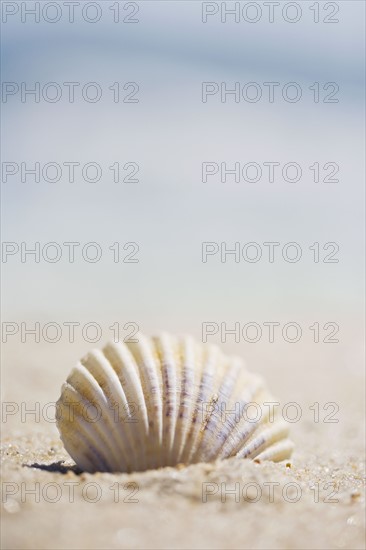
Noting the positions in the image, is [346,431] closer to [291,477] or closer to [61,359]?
[291,477]

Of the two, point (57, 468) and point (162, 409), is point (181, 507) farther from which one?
point (57, 468)

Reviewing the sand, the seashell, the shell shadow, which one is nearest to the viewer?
the sand

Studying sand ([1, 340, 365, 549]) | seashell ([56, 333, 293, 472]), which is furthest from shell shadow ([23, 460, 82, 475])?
seashell ([56, 333, 293, 472])

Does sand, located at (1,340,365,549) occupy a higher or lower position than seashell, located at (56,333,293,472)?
lower

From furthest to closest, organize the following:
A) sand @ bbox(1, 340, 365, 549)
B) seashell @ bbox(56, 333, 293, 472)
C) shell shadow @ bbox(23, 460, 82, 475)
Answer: shell shadow @ bbox(23, 460, 82, 475) → seashell @ bbox(56, 333, 293, 472) → sand @ bbox(1, 340, 365, 549)

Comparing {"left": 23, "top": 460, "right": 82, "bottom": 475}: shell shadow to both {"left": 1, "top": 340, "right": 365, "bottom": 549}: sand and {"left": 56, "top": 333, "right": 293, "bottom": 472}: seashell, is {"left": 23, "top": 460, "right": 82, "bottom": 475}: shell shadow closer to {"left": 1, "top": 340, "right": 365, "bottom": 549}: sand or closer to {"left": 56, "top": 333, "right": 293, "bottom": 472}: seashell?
{"left": 1, "top": 340, "right": 365, "bottom": 549}: sand

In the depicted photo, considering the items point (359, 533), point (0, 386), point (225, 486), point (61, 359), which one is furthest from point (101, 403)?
point (61, 359)

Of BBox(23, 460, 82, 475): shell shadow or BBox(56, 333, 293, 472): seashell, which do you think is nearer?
BBox(56, 333, 293, 472): seashell

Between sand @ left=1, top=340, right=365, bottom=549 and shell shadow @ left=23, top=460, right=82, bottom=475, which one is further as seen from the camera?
shell shadow @ left=23, top=460, right=82, bottom=475
